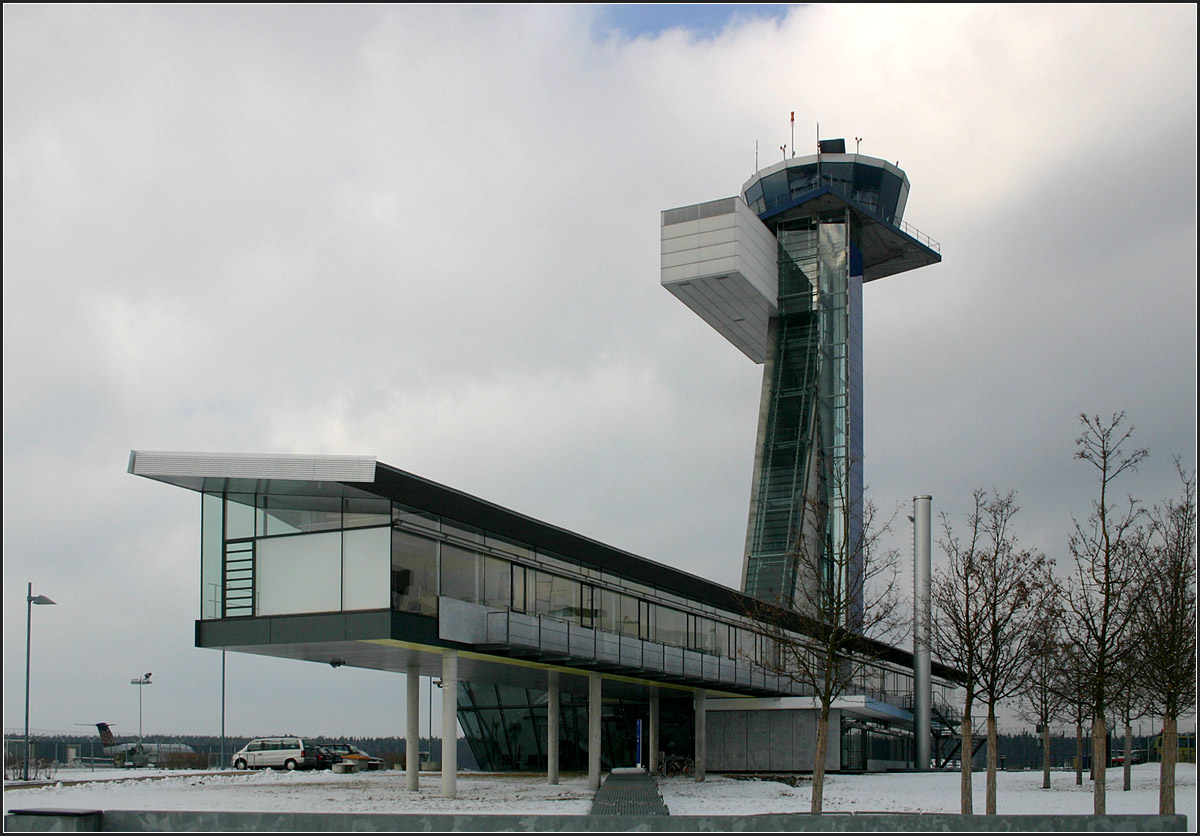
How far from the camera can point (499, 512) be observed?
103ft

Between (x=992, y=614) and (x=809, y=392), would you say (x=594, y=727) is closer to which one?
(x=992, y=614)

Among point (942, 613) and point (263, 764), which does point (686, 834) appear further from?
point (263, 764)

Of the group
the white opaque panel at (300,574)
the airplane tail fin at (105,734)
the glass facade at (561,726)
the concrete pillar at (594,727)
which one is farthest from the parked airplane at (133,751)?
the white opaque panel at (300,574)

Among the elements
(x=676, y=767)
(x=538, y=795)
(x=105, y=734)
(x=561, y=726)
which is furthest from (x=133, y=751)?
(x=538, y=795)

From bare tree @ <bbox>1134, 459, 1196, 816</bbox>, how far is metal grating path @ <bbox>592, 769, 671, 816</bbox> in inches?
387

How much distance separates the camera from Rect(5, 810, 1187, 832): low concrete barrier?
A: 57.4ft

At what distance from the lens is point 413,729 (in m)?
33.8

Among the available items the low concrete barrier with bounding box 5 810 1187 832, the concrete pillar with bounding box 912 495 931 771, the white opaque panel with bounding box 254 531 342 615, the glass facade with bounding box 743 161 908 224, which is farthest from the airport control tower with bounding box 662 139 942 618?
the low concrete barrier with bounding box 5 810 1187 832

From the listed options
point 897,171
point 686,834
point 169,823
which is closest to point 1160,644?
point 686,834

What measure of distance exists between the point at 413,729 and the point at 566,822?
1647cm

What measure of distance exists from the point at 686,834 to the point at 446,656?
13132 millimetres

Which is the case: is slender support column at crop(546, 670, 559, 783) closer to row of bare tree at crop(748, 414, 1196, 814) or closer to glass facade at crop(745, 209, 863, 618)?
row of bare tree at crop(748, 414, 1196, 814)

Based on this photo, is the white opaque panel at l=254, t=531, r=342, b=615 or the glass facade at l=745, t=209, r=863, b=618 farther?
the glass facade at l=745, t=209, r=863, b=618

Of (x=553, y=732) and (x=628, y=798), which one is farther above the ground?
(x=628, y=798)
